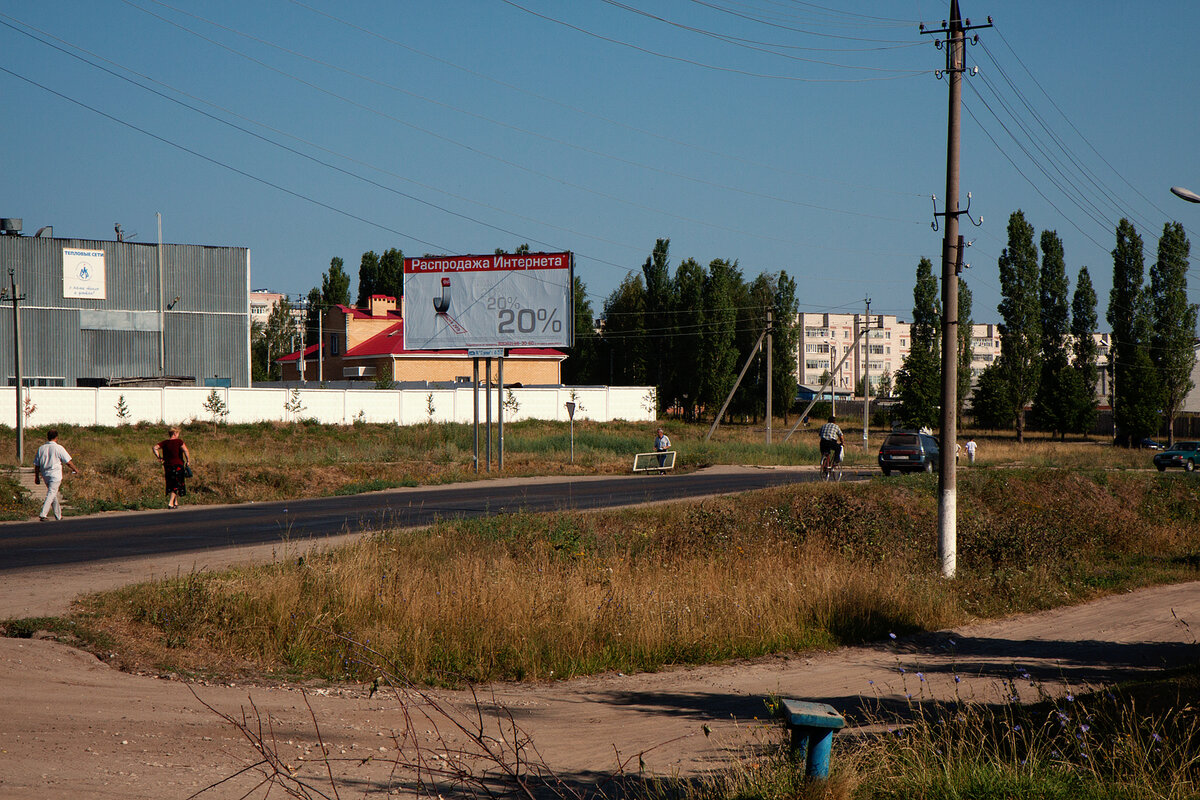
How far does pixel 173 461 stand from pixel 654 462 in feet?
71.7

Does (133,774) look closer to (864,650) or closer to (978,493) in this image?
(864,650)

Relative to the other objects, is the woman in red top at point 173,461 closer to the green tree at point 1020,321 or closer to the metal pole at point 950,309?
the metal pole at point 950,309

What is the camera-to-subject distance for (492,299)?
3481cm

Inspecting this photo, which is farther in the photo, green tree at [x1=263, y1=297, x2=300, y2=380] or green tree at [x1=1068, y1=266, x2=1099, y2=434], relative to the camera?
green tree at [x1=263, y1=297, x2=300, y2=380]

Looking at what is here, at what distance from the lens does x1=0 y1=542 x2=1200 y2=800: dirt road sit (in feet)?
18.1

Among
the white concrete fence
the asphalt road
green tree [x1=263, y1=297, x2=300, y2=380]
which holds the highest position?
green tree [x1=263, y1=297, x2=300, y2=380]

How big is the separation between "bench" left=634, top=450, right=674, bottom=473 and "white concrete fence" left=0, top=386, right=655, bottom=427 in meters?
16.4

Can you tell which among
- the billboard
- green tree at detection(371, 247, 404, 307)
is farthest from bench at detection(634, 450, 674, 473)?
green tree at detection(371, 247, 404, 307)

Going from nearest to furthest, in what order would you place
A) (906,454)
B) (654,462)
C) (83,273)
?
(906,454) → (654,462) → (83,273)

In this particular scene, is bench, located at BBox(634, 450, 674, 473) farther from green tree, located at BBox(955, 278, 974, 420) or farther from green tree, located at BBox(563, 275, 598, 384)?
green tree, located at BBox(563, 275, 598, 384)

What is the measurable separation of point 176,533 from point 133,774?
12679 mm

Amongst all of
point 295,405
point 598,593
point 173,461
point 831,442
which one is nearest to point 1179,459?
point 831,442

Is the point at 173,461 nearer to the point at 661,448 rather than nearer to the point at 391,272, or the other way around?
the point at 661,448

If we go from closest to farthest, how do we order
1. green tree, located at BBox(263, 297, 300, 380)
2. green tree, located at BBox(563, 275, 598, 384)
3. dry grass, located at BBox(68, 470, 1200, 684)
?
dry grass, located at BBox(68, 470, 1200, 684) → green tree, located at BBox(563, 275, 598, 384) → green tree, located at BBox(263, 297, 300, 380)
